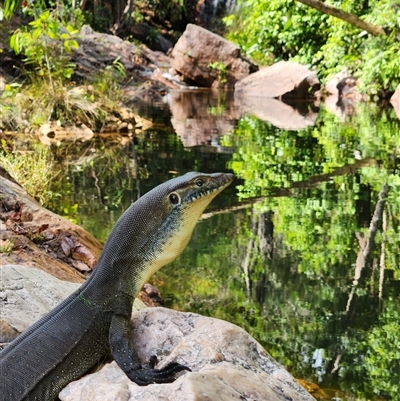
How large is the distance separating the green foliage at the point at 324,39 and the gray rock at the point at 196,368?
20.4m

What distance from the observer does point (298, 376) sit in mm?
4754

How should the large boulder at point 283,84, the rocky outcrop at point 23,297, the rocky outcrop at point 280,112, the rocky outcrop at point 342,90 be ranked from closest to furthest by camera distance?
the rocky outcrop at point 23,297
the rocky outcrop at point 280,112
the rocky outcrop at point 342,90
the large boulder at point 283,84

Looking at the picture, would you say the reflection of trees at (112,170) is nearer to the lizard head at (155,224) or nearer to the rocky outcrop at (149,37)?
the lizard head at (155,224)

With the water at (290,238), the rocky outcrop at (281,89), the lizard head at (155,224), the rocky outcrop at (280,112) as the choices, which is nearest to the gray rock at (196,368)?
the lizard head at (155,224)

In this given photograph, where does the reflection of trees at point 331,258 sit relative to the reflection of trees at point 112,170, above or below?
below

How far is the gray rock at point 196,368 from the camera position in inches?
99.0

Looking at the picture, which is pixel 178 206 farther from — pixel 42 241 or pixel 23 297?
pixel 42 241

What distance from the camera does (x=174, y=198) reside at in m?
3.10

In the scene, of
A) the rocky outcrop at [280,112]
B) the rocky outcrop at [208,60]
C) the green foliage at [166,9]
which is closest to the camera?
the rocky outcrop at [280,112]

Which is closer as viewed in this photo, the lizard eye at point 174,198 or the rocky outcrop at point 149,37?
the lizard eye at point 174,198

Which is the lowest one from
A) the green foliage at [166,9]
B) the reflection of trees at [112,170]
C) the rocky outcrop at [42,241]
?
the reflection of trees at [112,170]

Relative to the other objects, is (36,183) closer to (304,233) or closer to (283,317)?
(304,233)

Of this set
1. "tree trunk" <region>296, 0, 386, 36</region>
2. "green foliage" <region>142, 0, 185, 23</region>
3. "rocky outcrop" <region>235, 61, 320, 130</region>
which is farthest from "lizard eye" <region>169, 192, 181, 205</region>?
"green foliage" <region>142, 0, 185, 23</region>

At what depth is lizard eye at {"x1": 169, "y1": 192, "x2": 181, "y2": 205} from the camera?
3092 mm
